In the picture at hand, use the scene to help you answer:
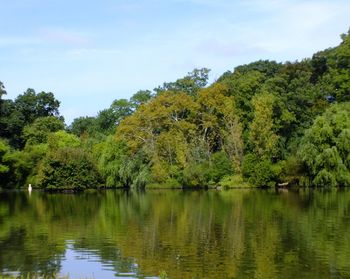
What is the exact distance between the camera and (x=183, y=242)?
20.6m

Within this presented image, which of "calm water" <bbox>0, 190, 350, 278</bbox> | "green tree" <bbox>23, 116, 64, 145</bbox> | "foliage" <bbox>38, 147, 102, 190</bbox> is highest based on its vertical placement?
"green tree" <bbox>23, 116, 64, 145</bbox>

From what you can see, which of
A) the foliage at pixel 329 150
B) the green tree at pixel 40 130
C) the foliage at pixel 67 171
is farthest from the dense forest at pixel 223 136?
the green tree at pixel 40 130

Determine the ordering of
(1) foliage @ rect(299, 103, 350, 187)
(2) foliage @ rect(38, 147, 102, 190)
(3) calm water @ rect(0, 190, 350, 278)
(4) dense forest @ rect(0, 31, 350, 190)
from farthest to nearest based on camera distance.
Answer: (2) foliage @ rect(38, 147, 102, 190), (4) dense forest @ rect(0, 31, 350, 190), (1) foliage @ rect(299, 103, 350, 187), (3) calm water @ rect(0, 190, 350, 278)

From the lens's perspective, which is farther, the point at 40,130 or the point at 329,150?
the point at 40,130

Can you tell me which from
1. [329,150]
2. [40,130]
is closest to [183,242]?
[329,150]

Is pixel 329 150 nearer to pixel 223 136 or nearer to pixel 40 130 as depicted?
pixel 223 136

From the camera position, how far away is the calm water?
15938mm

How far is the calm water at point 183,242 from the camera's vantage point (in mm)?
15938

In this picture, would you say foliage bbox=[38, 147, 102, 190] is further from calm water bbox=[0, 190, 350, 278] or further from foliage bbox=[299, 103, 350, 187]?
calm water bbox=[0, 190, 350, 278]

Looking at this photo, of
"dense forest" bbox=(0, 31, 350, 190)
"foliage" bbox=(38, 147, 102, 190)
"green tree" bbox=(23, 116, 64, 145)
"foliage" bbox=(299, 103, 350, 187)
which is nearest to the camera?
"foliage" bbox=(299, 103, 350, 187)

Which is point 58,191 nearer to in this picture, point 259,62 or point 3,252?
point 259,62

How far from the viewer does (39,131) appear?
A: 2950 inches

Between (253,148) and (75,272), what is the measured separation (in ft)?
140

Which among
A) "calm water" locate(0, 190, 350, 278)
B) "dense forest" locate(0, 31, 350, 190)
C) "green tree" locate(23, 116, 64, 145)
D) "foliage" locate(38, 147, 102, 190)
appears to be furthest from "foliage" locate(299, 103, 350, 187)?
"green tree" locate(23, 116, 64, 145)
